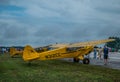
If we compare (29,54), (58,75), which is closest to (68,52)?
(29,54)

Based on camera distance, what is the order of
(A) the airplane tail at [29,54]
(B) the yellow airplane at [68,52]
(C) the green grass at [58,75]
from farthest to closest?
(B) the yellow airplane at [68,52] < (A) the airplane tail at [29,54] < (C) the green grass at [58,75]

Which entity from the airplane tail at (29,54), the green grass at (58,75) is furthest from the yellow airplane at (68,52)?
the green grass at (58,75)

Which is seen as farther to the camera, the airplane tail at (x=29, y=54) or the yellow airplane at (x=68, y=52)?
the yellow airplane at (x=68, y=52)

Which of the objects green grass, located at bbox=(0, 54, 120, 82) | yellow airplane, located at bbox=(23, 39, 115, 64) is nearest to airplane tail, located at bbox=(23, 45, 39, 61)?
yellow airplane, located at bbox=(23, 39, 115, 64)

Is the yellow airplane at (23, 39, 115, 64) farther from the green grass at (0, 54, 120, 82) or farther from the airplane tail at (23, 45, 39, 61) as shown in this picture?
the green grass at (0, 54, 120, 82)

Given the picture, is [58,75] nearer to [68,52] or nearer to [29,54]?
[29,54]

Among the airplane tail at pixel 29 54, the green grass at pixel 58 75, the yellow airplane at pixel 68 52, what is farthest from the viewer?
the yellow airplane at pixel 68 52

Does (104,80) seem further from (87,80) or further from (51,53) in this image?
(51,53)

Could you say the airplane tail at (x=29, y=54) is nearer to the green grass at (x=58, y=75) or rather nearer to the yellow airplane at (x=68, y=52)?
the yellow airplane at (x=68, y=52)

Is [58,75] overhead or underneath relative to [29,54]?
underneath

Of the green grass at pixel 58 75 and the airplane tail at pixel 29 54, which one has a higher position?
the airplane tail at pixel 29 54

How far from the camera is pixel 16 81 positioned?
15688 mm

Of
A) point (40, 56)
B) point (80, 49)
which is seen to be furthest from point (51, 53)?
point (80, 49)

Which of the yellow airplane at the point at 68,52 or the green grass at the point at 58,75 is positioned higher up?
the yellow airplane at the point at 68,52
